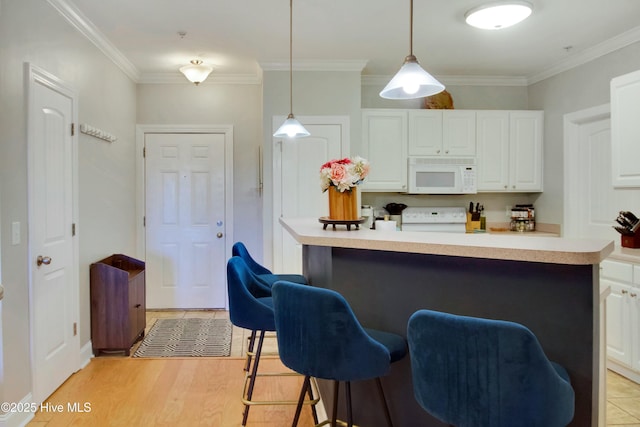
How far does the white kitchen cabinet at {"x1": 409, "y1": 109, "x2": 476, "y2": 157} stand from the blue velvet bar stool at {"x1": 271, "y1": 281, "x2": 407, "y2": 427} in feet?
10.4

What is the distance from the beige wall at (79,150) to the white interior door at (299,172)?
4.91 ft

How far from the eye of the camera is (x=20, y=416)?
2.29m

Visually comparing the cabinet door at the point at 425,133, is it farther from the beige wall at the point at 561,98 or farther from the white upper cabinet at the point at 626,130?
the white upper cabinet at the point at 626,130

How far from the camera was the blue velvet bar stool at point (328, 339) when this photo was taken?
4.91 feet

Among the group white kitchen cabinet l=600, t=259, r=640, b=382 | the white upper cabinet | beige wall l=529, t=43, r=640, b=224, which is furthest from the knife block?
beige wall l=529, t=43, r=640, b=224

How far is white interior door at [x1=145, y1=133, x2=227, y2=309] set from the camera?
462 centimetres

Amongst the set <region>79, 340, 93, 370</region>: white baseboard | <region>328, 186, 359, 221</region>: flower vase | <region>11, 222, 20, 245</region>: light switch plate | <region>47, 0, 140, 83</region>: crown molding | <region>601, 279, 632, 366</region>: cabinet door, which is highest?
<region>47, 0, 140, 83</region>: crown molding

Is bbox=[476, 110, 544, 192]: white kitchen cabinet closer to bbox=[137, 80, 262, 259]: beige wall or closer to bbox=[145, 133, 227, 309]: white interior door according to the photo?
bbox=[137, 80, 262, 259]: beige wall

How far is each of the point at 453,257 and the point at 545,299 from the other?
0.36m

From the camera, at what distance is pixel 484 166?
4480 mm

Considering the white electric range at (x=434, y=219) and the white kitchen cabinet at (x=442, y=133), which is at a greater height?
the white kitchen cabinet at (x=442, y=133)

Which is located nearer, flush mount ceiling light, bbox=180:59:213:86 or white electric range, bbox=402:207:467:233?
flush mount ceiling light, bbox=180:59:213:86

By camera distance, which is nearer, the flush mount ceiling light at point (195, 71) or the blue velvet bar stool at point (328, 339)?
Result: the blue velvet bar stool at point (328, 339)

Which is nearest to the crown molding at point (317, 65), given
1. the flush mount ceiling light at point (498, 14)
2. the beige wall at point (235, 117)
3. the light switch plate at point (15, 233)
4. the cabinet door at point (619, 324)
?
the beige wall at point (235, 117)
